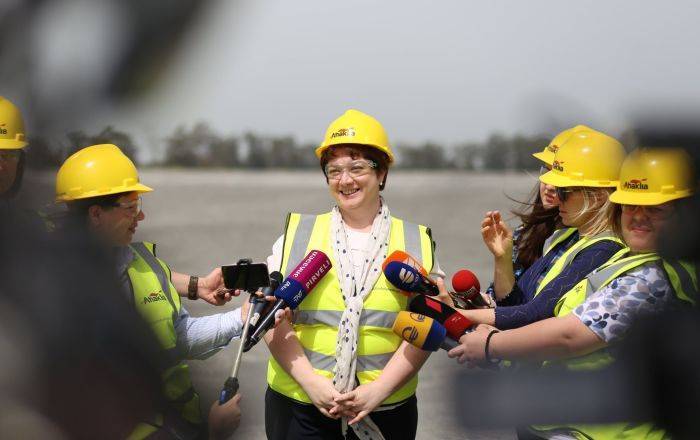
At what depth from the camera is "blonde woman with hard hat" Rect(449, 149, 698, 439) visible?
1.64 metres

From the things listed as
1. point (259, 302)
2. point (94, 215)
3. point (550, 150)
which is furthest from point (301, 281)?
point (550, 150)

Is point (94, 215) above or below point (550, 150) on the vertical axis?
below

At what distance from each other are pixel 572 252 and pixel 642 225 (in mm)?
408

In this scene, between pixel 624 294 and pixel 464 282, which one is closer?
pixel 624 294

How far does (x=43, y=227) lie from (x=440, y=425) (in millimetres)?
3375

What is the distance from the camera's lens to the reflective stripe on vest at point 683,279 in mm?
1596

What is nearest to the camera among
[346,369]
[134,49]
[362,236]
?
[134,49]

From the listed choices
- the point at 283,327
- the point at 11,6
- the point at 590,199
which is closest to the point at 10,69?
the point at 11,6

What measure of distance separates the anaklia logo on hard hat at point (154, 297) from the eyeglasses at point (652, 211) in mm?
1183

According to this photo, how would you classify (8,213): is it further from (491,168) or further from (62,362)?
(491,168)

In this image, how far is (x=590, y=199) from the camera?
2.25m

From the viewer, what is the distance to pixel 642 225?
1804 mm

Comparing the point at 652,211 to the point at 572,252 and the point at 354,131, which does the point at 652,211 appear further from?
the point at 354,131

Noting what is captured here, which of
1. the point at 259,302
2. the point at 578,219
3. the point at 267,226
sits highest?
the point at 578,219
